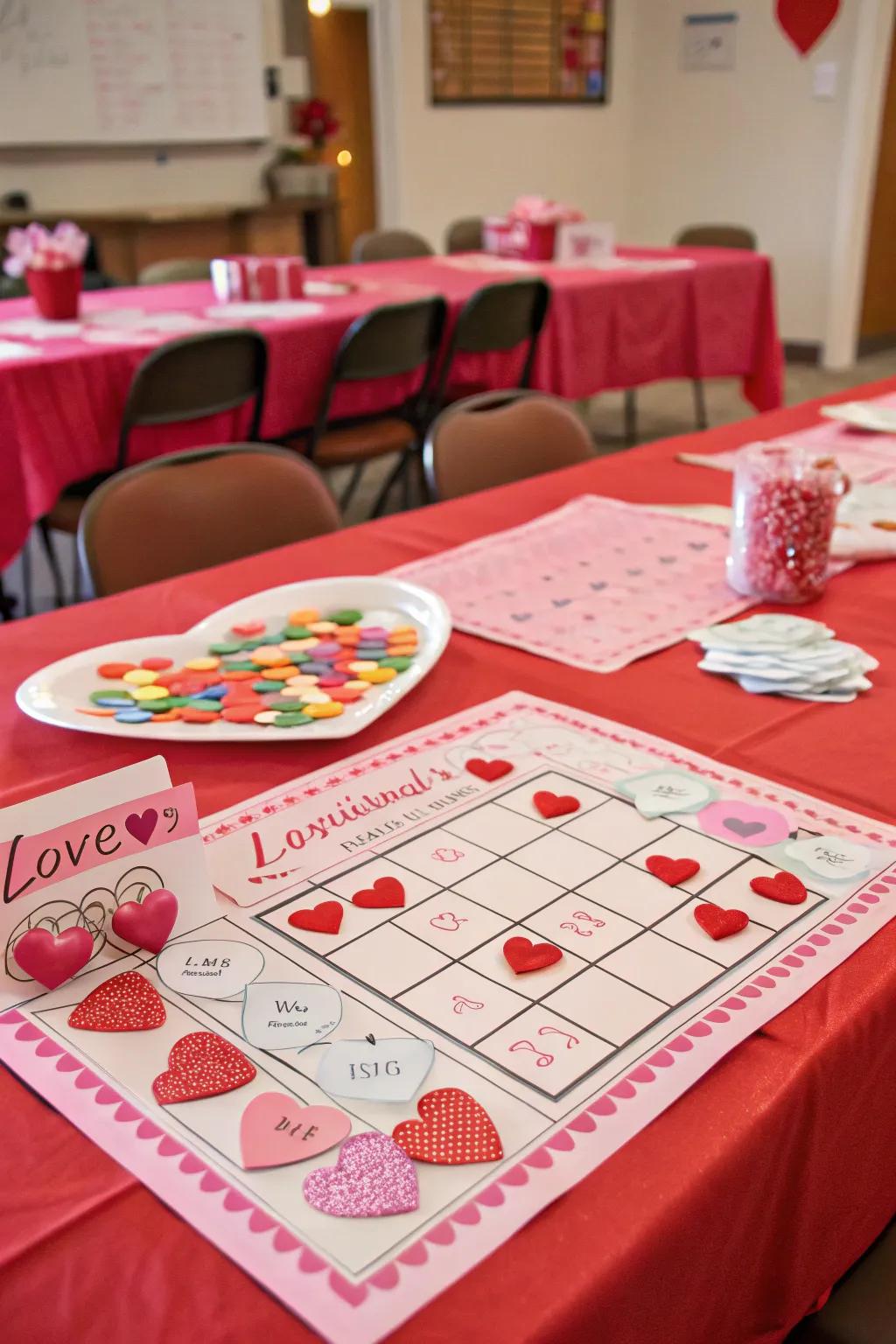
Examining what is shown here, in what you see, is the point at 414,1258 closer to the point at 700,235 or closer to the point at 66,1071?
the point at 66,1071

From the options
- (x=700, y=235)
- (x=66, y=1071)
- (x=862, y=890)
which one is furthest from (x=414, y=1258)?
(x=700, y=235)

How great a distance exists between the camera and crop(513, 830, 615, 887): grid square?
27.9 inches

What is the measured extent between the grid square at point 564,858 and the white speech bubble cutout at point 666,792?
6 centimetres

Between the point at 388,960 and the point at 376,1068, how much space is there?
85mm

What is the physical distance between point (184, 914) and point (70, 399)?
6.48 ft

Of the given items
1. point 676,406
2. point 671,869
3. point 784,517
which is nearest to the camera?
point 671,869

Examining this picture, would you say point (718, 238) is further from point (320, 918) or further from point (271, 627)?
point (320, 918)

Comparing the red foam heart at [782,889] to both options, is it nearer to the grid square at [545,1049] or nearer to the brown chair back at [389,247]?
the grid square at [545,1049]

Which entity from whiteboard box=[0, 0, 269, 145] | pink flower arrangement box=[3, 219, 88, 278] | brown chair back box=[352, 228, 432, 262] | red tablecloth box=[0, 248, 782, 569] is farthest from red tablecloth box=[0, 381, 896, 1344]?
whiteboard box=[0, 0, 269, 145]

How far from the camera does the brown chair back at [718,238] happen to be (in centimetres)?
463

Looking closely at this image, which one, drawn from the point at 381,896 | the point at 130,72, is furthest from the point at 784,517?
the point at 130,72

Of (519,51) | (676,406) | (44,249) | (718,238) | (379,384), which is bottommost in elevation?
(676,406)

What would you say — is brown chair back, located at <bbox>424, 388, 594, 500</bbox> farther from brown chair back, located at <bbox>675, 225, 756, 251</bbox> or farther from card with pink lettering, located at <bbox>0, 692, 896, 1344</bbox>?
brown chair back, located at <bbox>675, 225, 756, 251</bbox>

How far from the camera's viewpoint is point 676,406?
17.9ft
